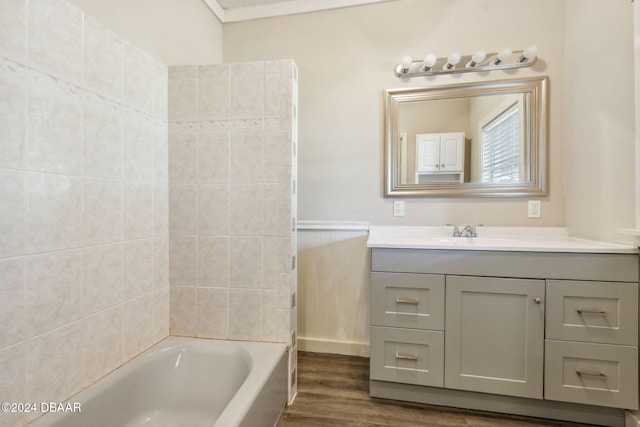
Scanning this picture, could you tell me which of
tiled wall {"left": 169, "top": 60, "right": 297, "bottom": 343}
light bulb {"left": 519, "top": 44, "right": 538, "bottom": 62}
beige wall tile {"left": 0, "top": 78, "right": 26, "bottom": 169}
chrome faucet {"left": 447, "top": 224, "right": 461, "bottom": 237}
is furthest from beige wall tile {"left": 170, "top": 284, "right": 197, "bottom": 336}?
light bulb {"left": 519, "top": 44, "right": 538, "bottom": 62}

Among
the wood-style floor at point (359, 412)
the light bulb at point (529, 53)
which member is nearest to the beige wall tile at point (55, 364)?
the wood-style floor at point (359, 412)

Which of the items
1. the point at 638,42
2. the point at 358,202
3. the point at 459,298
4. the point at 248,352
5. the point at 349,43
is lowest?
the point at 248,352

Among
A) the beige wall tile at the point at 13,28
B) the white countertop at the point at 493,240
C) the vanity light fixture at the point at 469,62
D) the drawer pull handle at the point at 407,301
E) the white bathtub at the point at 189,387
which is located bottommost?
the white bathtub at the point at 189,387

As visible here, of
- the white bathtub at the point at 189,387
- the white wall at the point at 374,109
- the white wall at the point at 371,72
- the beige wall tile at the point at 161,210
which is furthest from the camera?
the white wall at the point at 371,72

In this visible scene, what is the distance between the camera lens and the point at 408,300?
4.93 ft

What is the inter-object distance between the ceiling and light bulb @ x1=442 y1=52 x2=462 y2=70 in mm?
677

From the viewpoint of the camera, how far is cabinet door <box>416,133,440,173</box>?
1.95 meters

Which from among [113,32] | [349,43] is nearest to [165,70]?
[113,32]

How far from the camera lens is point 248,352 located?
144 cm

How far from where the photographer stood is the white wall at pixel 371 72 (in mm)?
1826

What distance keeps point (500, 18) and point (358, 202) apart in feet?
5.06

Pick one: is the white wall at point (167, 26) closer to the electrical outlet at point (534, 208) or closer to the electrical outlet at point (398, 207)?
the electrical outlet at point (398, 207)

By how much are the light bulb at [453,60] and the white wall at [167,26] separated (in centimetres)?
A: 169

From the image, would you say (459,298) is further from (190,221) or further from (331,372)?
(190,221)
